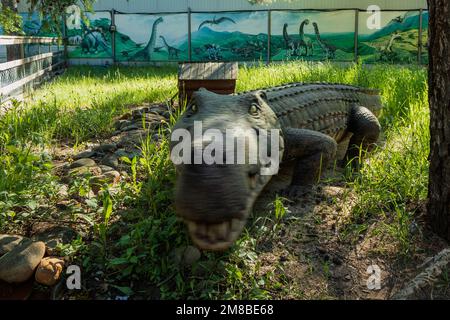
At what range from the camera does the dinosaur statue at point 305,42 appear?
16.5 meters

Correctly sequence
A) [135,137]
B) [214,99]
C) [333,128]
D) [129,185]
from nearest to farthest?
[214,99] → [129,185] → [333,128] → [135,137]

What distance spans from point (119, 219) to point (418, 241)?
1.96 metres

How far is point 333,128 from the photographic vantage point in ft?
13.9

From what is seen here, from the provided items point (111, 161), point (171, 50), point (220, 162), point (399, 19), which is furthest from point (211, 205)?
point (171, 50)

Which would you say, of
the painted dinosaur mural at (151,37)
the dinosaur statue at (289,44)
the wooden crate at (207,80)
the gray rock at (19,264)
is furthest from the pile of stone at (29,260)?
the painted dinosaur mural at (151,37)

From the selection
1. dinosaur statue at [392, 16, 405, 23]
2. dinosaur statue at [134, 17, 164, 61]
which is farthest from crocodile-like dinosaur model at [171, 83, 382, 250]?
dinosaur statue at [134, 17, 164, 61]

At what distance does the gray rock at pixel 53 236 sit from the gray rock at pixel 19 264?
14 centimetres

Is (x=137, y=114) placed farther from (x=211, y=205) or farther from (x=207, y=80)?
(x=211, y=205)

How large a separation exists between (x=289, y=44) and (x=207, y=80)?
39.9 ft

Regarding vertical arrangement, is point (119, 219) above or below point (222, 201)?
below

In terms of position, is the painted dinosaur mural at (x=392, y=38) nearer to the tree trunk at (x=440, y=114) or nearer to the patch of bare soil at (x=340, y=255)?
the tree trunk at (x=440, y=114)

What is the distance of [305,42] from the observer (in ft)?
54.5
